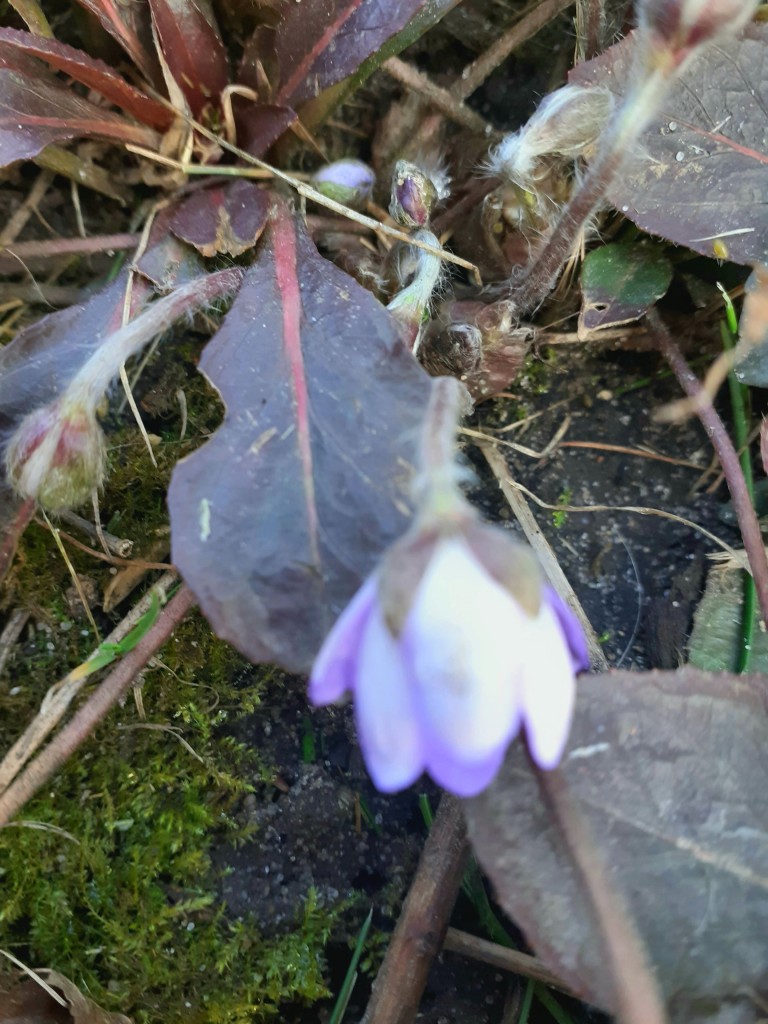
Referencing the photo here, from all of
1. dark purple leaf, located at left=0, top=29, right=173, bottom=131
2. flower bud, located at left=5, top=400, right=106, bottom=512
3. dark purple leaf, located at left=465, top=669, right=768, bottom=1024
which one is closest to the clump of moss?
flower bud, located at left=5, top=400, right=106, bottom=512

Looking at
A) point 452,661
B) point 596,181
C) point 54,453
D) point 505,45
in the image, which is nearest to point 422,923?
point 452,661

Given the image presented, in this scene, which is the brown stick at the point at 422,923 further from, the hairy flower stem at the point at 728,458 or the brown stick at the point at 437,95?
the brown stick at the point at 437,95

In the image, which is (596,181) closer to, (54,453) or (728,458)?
(728,458)

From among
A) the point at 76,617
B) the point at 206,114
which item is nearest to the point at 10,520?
the point at 76,617

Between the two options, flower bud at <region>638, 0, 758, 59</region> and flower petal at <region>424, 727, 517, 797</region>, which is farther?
flower bud at <region>638, 0, 758, 59</region>

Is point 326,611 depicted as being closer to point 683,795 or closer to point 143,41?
point 683,795

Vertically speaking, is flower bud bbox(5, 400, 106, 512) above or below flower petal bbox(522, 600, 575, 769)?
below

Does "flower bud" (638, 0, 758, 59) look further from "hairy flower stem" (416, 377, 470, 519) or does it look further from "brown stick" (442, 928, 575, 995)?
"brown stick" (442, 928, 575, 995)
